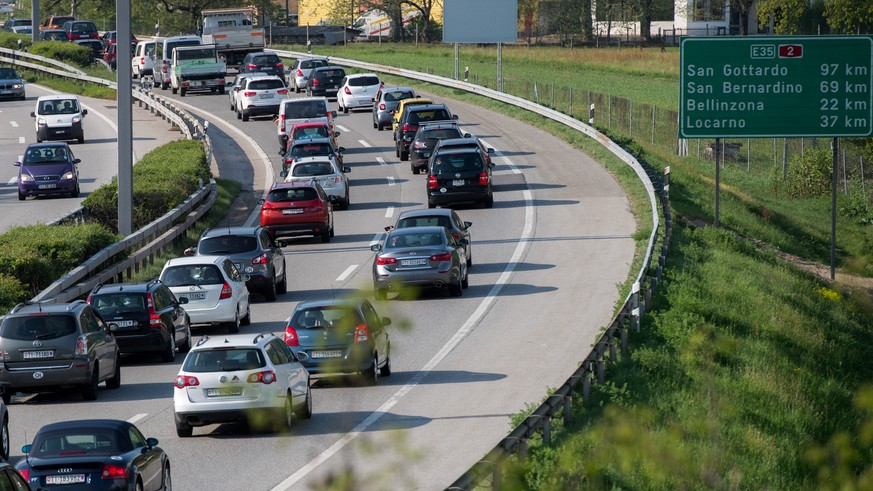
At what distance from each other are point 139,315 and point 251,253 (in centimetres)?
593

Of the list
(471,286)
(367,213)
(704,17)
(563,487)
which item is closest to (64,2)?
(704,17)

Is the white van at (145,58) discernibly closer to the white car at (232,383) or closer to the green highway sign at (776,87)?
the green highway sign at (776,87)

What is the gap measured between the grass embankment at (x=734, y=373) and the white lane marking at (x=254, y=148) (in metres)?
10.9

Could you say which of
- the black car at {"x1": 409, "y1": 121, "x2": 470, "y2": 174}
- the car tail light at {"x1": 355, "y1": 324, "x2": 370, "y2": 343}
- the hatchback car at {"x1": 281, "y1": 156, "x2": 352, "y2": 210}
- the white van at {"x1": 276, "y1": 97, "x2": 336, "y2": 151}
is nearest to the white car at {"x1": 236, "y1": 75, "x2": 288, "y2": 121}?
the white van at {"x1": 276, "y1": 97, "x2": 336, "y2": 151}

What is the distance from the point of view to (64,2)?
134m

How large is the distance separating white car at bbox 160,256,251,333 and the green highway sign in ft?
47.6

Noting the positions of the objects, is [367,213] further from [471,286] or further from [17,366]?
[17,366]

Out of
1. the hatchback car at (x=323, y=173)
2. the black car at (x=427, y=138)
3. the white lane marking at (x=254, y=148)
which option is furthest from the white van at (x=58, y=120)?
the hatchback car at (x=323, y=173)

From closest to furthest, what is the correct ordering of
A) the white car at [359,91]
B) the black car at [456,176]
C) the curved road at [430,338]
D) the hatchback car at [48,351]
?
1. the curved road at [430,338]
2. the hatchback car at [48,351]
3. the black car at [456,176]
4. the white car at [359,91]

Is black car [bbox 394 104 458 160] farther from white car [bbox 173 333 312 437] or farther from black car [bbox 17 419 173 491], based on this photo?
black car [bbox 17 419 173 491]

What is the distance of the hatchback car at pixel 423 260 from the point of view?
90.0ft

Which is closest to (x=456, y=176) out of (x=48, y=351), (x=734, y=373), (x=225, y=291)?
(x=225, y=291)

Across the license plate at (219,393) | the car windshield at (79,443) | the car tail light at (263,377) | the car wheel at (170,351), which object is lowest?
the car wheel at (170,351)

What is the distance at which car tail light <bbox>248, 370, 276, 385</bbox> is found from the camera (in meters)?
17.3
